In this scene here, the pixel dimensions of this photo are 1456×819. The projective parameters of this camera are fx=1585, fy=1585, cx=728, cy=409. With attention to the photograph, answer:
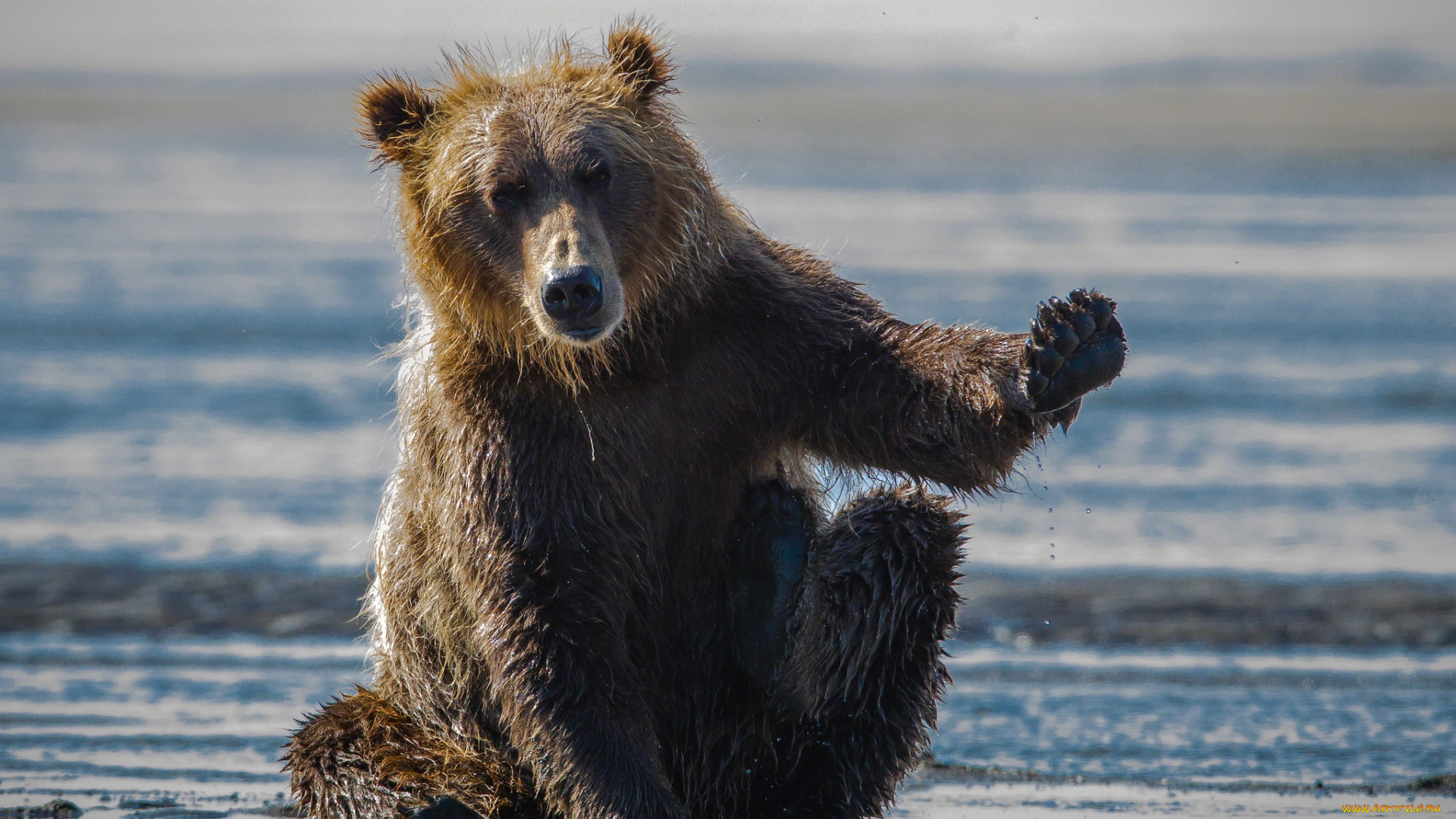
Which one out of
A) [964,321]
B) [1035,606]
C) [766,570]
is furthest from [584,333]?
[964,321]

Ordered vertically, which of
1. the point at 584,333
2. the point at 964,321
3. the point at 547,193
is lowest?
the point at 584,333

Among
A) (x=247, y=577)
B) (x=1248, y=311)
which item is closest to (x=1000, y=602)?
(x=247, y=577)

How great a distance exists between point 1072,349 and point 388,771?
8.14 ft

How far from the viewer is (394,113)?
16.8 feet

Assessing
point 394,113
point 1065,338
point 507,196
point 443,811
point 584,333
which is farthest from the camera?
point 394,113

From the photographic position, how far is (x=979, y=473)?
4.83 meters

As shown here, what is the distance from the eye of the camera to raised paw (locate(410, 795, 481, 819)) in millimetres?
4695

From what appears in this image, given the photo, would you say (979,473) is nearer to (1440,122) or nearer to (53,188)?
(53,188)

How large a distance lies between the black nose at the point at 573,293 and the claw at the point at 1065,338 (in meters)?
1.29

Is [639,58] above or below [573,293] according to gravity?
above

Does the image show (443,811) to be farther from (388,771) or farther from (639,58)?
(639,58)

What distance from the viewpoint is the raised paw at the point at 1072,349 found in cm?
439

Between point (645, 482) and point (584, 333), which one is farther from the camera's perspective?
point (645, 482)

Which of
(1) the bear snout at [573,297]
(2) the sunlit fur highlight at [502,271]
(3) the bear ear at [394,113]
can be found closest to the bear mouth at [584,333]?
(1) the bear snout at [573,297]
